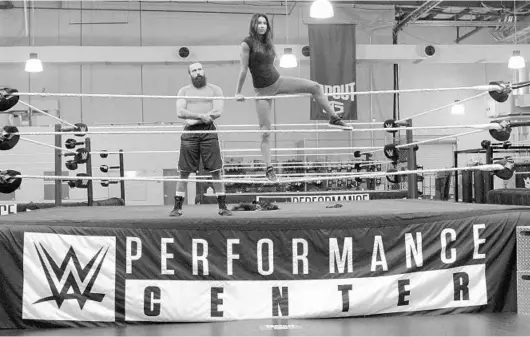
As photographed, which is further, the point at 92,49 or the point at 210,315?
the point at 92,49

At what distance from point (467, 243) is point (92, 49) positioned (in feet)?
33.0

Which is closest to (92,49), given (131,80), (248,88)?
(131,80)

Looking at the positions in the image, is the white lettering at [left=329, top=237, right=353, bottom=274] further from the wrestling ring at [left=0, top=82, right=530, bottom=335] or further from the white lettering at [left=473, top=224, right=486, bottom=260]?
the white lettering at [left=473, top=224, right=486, bottom=260]

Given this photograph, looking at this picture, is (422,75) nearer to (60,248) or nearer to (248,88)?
(248,88)

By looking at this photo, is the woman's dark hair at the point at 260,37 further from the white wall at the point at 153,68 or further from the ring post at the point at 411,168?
the white wall at the point at 153,68

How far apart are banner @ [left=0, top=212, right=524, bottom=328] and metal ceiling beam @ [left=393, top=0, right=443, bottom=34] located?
929cm

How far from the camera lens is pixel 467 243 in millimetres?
3748

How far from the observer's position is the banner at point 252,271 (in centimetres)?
346

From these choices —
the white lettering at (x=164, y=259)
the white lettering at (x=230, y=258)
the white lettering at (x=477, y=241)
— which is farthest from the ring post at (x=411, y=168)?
the white lettering at (x=164, y=259)

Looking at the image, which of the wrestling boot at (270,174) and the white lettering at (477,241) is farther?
the wrestling boot at (270,174)

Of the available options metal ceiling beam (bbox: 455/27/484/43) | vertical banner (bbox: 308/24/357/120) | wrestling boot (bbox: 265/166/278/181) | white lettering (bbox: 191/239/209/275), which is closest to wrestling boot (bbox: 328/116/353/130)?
wrestling boot (bbox: 265/166/278/181)

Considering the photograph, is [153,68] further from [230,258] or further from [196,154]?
[230,258]

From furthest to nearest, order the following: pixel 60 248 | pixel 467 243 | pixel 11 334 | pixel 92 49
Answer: pixel 92 49 < pixel 467 243 < pixel 60 248 < pixel 11 334

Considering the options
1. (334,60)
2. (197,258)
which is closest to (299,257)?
(197,258)
